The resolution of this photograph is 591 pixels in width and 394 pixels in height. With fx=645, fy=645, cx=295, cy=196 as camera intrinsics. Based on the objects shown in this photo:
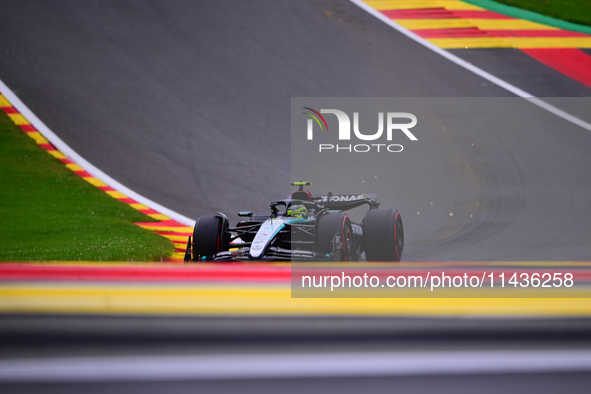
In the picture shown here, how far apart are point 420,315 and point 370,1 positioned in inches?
600

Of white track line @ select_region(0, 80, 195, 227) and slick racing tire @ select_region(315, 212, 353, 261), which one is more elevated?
white track line @ select_region(0, 80, 195, 227)

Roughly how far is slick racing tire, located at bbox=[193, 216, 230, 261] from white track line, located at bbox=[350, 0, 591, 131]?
28.4 ft

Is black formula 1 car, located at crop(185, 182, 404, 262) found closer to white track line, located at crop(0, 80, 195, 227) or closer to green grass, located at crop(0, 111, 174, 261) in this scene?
green grass, located at crop(0, 111, 174, 261)

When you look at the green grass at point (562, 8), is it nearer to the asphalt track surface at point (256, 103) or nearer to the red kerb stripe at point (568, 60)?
the red kerb stripe at point (568, 60)

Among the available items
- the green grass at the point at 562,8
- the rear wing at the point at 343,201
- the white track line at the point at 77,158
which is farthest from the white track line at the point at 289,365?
the green grass at the point at 562,8

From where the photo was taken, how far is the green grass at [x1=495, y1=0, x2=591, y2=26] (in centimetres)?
1641

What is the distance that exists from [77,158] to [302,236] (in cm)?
611

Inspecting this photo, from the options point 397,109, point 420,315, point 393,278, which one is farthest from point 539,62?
point 420,315

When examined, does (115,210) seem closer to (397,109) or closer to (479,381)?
(397,109)

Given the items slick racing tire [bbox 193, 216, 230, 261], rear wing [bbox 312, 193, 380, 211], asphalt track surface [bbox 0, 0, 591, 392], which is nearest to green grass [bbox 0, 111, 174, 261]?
asphalt track surface [bbox 0, 0, 591, 392]

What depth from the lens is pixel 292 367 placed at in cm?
300

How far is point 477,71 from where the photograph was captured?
14.1m

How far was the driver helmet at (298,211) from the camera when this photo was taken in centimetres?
639

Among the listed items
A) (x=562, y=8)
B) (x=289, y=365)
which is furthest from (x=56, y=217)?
(x=562, y=8)
